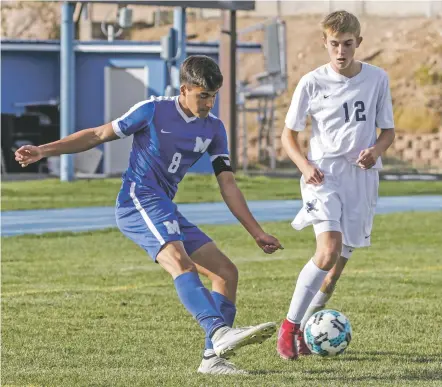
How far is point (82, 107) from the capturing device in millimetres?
31969

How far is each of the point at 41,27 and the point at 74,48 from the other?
38.7m

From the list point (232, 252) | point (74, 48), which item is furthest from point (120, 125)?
point (74, 48)

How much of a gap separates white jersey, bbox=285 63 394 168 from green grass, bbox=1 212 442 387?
4.09 feet

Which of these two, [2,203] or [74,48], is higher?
[74,48]

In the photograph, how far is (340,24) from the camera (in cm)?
744

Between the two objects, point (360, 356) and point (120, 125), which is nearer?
point (120, 125)

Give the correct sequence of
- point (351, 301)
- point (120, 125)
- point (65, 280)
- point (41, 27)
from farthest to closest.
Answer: point (41, 27) < point (65, 280) < point (351, 301) < point (120, 125)

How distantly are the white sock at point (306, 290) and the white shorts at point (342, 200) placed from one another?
0.24 meters

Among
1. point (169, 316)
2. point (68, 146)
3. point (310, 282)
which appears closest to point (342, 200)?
point (310, 282)

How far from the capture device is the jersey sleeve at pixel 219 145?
7168 millimetres

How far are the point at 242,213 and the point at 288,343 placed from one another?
870 millimetres

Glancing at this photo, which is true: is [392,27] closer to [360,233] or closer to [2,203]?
[2,203]

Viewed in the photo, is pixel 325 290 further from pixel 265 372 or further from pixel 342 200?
pixel 265 372

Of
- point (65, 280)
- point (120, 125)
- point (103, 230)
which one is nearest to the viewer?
point (120, 125)
